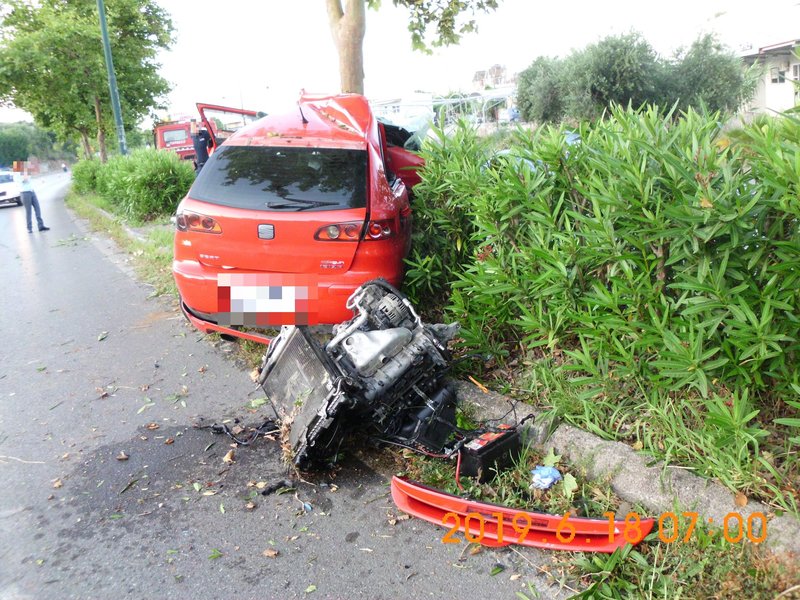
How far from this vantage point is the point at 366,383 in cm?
350

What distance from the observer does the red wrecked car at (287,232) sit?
4363 millimetres

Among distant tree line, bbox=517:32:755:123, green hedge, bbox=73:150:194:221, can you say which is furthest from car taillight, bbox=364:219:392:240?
distant tree line, bbox=517:32:755:123

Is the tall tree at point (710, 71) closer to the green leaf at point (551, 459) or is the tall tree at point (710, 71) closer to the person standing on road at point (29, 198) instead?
the person standing on road at point (29, 198)

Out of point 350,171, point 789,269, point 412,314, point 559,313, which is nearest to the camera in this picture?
point 789,269

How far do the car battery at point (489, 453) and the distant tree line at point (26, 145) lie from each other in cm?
9222

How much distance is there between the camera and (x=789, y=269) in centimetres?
253

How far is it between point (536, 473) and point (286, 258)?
222cm

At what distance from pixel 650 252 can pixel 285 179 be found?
2.71 m

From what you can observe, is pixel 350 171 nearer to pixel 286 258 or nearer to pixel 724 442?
pixel 286 258

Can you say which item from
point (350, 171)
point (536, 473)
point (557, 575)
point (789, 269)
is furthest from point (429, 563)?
point (350, 171)

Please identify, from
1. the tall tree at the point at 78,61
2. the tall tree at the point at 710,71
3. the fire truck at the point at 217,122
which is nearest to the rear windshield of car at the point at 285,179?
the fire truck at the point at 217,122

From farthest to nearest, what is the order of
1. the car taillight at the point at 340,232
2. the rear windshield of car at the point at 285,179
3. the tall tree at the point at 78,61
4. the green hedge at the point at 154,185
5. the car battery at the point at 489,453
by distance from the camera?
the tall tree at the point at 78,61 < the green hedge at the point at 154,185 < the rear windshield of car at the point at 285,179 < the car taillight at the point at 340,232 < the car battery at the point at 489,453

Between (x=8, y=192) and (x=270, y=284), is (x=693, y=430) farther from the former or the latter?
(x=8, y=192)

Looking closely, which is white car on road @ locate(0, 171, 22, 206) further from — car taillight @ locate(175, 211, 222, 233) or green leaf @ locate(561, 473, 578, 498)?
green leaf @ locate(561, 473, 578, 498)
